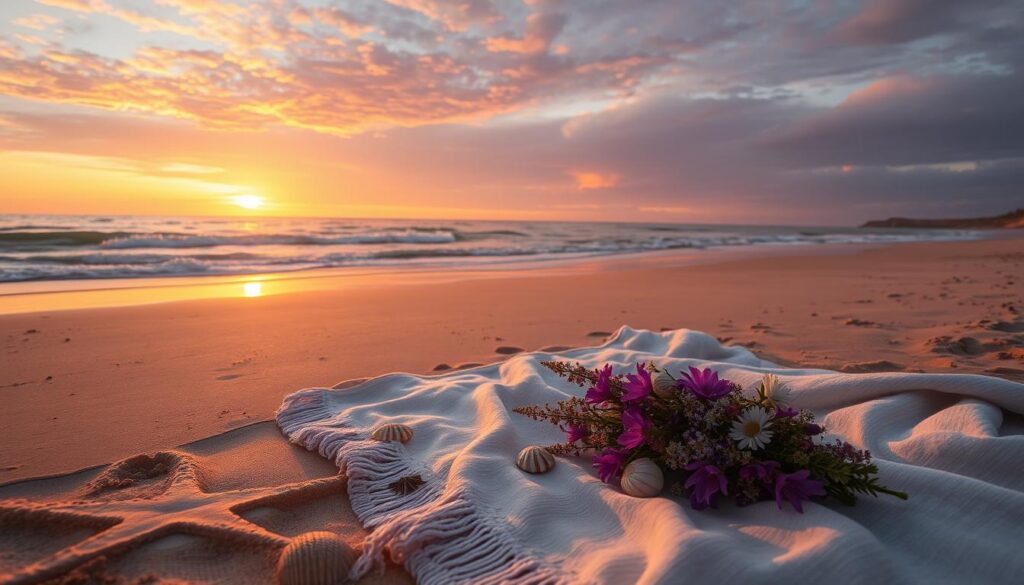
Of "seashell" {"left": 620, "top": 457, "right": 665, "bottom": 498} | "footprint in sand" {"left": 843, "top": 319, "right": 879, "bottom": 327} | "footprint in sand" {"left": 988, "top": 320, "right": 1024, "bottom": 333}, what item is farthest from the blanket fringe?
"footprint in sand" {"left": 988, "top": 320, "right": 1024, "bottom": 333}

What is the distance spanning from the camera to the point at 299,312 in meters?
7.71

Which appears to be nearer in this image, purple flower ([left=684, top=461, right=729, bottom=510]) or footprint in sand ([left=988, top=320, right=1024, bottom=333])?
purple flower ([left=684, top=461, right=729, bottom=510])

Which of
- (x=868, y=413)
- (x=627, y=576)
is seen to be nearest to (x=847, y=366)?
(x=868, y=413)

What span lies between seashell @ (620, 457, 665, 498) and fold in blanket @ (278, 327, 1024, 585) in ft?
0.22

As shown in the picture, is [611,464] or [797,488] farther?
[611,464]

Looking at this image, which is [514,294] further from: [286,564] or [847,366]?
[286,564]

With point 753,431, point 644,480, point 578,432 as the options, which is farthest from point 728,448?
point 578,432

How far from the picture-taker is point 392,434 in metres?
2.92

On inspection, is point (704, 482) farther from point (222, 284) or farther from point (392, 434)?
point (222, 284)

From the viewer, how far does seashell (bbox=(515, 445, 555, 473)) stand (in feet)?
8.33

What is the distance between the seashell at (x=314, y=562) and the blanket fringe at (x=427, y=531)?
0.07 meters

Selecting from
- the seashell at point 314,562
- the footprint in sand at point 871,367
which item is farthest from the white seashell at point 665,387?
the footprint in sand at point 871,367

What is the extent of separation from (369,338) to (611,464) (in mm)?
4369

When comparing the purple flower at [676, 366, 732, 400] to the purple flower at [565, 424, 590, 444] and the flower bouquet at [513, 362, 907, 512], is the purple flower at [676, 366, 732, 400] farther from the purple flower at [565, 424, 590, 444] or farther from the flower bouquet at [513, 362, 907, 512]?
the purple flower at [565, 424, 590, 444]
